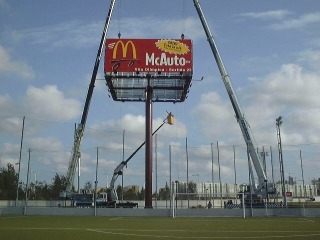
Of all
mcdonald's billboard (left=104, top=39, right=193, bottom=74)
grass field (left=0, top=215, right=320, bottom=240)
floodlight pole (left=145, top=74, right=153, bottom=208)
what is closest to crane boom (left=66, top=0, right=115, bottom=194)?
mcdonald's billboard (left=104, top=39, right=193, bottom=74)

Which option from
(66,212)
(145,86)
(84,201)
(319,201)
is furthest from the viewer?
(319,201)

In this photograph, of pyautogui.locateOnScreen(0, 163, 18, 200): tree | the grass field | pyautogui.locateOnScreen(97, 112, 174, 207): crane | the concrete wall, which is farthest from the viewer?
pyautogui.locateOnScreen(0, 163, 18, 200): tree

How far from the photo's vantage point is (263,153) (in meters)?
47.1

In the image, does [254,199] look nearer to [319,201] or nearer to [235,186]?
[235,186]

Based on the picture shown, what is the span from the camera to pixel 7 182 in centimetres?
7412

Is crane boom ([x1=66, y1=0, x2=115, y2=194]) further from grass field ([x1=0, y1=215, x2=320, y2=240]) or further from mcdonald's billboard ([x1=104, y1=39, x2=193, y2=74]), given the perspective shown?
grass field ([x1=0, y1=215, x2=320, y2=240])

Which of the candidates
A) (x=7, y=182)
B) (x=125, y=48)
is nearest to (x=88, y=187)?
(x=125, y=48)

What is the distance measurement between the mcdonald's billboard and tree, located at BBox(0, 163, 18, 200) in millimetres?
39955

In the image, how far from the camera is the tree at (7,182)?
2809 inches

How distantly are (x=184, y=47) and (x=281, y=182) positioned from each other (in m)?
19.3

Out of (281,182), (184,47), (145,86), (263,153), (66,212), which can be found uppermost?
(184,47)

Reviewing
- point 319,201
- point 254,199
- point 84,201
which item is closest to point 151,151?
point 84,201

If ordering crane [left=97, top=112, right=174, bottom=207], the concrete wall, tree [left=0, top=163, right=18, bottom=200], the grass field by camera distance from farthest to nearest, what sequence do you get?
1. tree [left=0, top=163, right=18, bottom=200]
2. crane [left=97, top=112, right=174, bottom=207]
3. the concrete wall
4. the grass field

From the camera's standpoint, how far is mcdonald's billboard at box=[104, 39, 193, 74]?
1708 inches
